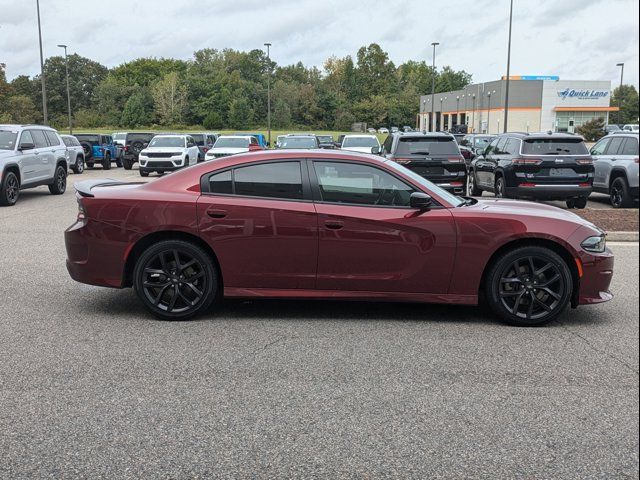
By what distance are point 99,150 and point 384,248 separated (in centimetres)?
2960

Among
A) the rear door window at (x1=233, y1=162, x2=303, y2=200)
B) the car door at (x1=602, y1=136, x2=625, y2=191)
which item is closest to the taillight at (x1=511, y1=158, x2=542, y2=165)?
the car door at (x1=602, y1=136, x2=625, y2=191)

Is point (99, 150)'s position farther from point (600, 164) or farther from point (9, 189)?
point (600, 164)

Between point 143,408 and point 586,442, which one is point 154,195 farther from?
point 586,442

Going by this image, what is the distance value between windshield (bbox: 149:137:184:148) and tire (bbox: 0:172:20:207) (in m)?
12.1

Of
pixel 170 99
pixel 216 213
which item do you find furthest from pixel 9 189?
pixel 170 99

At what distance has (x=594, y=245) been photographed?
5812 millimetres

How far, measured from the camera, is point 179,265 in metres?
6.00

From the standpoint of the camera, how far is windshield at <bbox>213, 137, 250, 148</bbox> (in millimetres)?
28369

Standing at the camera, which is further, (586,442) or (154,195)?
(154,195)

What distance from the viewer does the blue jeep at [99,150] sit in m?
32.3

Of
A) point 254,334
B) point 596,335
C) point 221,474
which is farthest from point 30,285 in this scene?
point 596,335

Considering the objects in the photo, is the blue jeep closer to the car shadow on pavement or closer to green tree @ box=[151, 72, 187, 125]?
the car shadow on pavement

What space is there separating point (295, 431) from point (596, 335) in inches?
123

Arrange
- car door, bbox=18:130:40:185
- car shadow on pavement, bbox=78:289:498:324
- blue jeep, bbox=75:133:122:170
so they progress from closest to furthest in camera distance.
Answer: car shadow on pavement, bbox=78:289:498:324, car door, bbox=18:130:40:185, blue jeep, bbox=75:133:122:170
